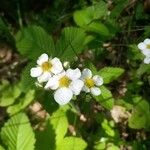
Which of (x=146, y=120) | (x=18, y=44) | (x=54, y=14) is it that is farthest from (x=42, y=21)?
(x=146, y=120)

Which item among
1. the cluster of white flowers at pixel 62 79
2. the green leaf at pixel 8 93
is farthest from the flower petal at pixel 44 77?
the green leaf at pixel 8 93

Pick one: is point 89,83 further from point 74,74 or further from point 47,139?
point 47,139

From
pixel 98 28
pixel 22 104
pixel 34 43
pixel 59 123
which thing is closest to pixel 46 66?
pixel 34 43

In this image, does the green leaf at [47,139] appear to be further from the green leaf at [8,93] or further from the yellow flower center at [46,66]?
the yellow flower center at [46,66]

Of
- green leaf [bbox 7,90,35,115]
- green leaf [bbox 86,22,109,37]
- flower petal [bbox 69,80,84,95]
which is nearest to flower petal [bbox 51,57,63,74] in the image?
flower petal [bbox 69,80,84,95]

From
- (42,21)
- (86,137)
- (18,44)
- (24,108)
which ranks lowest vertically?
(86,137)

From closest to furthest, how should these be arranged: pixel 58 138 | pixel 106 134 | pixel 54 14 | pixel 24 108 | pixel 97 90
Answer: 1. pixel 97 90
2. pixel 58 138
3. pixel 106 134
4. pixel 24 108
5. pixel 54 14

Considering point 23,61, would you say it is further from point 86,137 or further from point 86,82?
point 86,82
